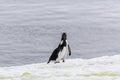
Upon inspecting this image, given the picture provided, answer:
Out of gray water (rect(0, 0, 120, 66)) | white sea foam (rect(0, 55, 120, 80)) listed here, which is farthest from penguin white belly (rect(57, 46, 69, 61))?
gray water (rect(0, 0, 120, 66))

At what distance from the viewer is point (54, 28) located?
158 ft

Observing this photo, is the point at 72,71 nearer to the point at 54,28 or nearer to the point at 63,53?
the point at 63,53

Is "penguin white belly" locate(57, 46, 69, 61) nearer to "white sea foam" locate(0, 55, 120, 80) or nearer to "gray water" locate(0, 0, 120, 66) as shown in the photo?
"white sea foam" locate(0, 55, 120, 80)

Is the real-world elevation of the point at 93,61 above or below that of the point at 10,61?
above

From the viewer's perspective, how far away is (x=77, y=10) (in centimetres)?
6022

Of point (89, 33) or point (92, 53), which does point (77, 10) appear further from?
point (92, 53)

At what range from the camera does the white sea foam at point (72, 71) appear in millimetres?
16672

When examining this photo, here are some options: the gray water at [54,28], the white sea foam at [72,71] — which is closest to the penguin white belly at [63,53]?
the white sea foam at [72,71]

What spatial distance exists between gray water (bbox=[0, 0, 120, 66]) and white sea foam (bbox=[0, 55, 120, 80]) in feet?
54.7

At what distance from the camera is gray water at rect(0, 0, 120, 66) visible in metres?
39.2

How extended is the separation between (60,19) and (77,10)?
746 centimetres

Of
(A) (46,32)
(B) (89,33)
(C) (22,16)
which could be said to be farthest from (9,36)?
(C) (22,16)

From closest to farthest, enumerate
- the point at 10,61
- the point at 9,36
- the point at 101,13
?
the point at 10,61 → the point at 9,36 → the point at 101,13

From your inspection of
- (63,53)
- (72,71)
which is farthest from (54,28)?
(72,71)
